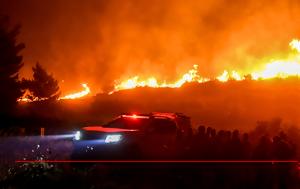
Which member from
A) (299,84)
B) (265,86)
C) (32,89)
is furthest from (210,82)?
(32,89)

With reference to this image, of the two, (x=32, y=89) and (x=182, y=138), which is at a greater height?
(x=32, y=89)

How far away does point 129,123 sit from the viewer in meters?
17.2

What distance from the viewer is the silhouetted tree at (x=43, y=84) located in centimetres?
6631

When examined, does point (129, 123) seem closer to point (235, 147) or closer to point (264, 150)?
point (235, 147)

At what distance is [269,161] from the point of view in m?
10.9

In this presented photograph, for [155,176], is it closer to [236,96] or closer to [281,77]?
[281,77]

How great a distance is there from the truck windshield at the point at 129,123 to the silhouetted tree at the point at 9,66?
3283cm

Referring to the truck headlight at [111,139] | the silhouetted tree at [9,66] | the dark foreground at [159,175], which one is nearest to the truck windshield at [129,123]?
the truck headlight at [111,139]

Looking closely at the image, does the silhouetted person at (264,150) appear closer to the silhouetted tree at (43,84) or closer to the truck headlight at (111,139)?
the truck headlight at (111,139)

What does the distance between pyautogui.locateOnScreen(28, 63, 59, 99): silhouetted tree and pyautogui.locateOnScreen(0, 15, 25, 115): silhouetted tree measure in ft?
36.1

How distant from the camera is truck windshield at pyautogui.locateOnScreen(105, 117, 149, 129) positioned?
16.8m

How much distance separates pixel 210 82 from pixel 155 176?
191ft

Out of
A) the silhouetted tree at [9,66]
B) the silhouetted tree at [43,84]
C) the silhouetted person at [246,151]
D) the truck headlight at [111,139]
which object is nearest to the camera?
the silhouetted person at [246,151]

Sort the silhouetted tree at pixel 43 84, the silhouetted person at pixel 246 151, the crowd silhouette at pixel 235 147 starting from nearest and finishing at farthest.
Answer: the crowd silhouette at pixel 235 147, the silhouetted person at pixel 246 151, the silhouetted tree at pixel 43 84
